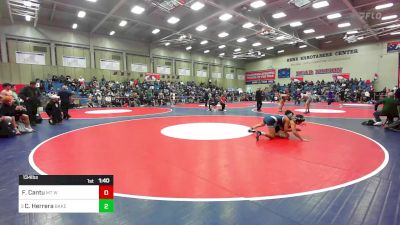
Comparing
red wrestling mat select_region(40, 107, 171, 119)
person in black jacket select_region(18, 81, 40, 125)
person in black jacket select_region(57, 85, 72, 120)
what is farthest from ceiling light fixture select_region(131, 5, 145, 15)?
person in black jacket select_region(18, 81, 40, 125)

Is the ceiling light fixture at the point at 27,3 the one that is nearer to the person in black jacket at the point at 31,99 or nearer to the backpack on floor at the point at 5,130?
the person in black jacket at the point at 31,99

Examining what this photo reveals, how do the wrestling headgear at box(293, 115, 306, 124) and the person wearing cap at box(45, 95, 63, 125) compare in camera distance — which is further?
the person wearing cap at box(45, 95, 63, 125)

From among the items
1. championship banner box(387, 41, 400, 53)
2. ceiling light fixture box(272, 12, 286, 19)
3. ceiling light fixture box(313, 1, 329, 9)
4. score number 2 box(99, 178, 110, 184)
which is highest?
ceiling light fixture box(272, 12, 286, 19)

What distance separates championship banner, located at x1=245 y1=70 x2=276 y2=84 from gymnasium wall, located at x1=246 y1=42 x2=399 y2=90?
215 centimetres

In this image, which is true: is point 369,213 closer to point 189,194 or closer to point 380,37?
point 189,194

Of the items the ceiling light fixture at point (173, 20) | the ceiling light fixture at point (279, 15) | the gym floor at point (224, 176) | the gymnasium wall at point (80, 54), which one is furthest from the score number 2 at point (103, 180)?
the gymnasium wall at point (80, 54)

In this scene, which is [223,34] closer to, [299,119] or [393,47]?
[393,47]

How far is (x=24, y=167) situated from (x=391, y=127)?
8.98m

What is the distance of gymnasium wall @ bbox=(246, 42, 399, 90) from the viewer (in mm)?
23125

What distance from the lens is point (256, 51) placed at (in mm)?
29453

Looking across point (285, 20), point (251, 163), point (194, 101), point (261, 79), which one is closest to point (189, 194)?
point (251, 163)

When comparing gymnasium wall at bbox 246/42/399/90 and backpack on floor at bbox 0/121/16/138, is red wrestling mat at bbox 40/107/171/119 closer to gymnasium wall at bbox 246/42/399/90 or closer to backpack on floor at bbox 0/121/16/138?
backpack on floor at bbox 0/121/16/138

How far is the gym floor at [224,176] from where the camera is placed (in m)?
2.18

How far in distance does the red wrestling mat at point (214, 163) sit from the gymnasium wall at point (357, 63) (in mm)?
23544
